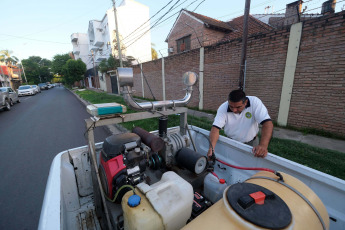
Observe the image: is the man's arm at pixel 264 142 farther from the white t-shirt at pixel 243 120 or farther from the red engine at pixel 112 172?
the red engine at pixel 112 172

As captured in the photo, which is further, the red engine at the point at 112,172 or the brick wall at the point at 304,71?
the brick wall at the point at 304,71

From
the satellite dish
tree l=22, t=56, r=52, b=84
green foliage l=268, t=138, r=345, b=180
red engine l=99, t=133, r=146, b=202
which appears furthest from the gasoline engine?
tree l=22, t=56, r=52, b=84

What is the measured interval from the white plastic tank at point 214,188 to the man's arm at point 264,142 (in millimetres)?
503

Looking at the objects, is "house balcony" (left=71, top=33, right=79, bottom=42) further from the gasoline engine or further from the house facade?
the gasoline engine

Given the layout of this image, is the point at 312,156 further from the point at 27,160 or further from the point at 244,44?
the point at 27,160

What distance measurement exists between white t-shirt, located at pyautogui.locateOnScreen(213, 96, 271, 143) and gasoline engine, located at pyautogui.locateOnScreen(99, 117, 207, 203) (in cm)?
74

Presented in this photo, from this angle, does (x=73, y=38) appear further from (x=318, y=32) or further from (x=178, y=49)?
(x=318, y=32)

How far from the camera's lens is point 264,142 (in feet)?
5.85

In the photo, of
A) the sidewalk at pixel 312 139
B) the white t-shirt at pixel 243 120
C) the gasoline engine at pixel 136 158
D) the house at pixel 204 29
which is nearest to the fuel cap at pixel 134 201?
the gasoline engine at pixel 136 158

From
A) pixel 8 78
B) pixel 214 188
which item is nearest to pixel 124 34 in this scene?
pixel 214 188

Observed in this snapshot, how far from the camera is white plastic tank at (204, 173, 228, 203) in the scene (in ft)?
4.62

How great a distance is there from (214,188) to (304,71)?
513 cm

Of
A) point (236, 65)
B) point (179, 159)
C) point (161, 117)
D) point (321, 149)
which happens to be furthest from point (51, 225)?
point (236, 65)

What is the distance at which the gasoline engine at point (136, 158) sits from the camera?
53.6 inches
